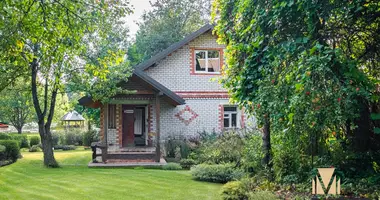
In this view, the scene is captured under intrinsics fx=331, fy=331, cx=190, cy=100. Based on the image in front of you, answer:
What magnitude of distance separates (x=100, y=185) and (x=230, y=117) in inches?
420

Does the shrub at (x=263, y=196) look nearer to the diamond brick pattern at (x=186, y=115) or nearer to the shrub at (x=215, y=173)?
the shrub at (x=215, y=173)

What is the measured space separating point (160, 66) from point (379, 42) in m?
13.3

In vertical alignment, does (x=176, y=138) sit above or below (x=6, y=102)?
below

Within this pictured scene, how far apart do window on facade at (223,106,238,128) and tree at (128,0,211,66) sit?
13116mm

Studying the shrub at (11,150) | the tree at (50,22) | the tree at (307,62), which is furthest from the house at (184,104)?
the tree at (307,62)

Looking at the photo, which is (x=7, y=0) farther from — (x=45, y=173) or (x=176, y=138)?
(x=176, y=138)

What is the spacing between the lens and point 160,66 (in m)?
18.2

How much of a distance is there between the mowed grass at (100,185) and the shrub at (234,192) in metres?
0.88

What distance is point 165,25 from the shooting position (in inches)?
1252

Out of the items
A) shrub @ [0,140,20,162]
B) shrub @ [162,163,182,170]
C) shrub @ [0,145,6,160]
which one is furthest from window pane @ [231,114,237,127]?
shrub @ [0,145,6,160]

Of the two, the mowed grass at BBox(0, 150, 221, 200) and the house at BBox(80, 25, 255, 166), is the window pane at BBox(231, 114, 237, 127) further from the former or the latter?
the mowed grass at BBox(0, 150, 221, 200)

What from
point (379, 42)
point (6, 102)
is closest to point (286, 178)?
point (379, 42)

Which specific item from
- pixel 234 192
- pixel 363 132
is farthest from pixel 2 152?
pixel 363 132

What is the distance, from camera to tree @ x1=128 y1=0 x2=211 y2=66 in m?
30.1
